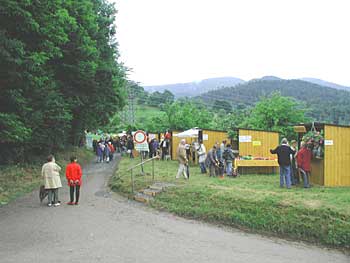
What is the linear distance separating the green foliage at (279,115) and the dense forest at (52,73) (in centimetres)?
1161

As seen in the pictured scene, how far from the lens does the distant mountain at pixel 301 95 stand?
2539 inches

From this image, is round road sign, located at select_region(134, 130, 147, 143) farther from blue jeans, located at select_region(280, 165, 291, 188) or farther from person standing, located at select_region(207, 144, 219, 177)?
blue jeans, located at select_region(280, 165, 291, 188)

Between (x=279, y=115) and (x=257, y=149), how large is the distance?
33.9ft

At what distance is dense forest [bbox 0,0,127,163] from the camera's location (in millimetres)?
14008

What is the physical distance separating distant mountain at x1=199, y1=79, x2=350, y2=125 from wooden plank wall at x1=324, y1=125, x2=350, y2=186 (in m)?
50.9

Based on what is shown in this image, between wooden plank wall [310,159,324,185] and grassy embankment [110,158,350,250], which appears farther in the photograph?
wooden plank wall [310,159,324,185]

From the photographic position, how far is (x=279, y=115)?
97.4 ft

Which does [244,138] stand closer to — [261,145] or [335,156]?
[261,145]

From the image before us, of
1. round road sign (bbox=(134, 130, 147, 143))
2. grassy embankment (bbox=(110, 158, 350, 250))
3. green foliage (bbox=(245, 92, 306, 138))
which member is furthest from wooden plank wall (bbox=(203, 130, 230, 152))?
grassy embankment (bbox=(110, 158, 350, 250))

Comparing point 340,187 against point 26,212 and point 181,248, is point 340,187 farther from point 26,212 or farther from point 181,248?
point 26,212

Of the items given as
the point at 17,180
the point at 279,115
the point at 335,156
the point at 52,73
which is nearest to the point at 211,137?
the point at 279,115

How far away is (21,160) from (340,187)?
16644 mm

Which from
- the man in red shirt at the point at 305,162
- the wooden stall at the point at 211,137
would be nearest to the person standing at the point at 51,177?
the man in red shirt at the point at 305,162

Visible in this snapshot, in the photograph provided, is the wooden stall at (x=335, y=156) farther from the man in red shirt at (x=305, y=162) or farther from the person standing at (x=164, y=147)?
the person standing at (x=164, y=147)
